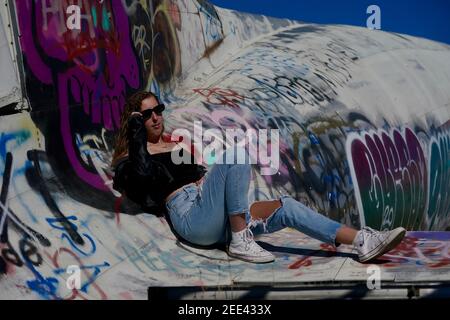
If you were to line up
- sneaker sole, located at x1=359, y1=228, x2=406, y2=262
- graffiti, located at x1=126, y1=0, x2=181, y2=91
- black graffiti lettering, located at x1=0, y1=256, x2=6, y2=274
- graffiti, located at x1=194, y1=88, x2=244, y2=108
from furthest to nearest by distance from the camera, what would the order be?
graffiti, located at x1=194, y1=88, x2=244, y2=108 < graffiti, located at x1=126, y1=0, x2=181, y2=91 < sneaker sole, located at x1=359, y1=228, x2=406, y2=262 < black graffiti lettering, located at x1=0, y1=256, x2=6, y2=274

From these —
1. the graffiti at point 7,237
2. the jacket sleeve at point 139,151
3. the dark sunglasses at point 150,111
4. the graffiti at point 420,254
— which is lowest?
the graffiti at point 420,254

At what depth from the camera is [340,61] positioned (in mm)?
8383

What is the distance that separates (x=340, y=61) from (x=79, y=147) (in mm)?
3753

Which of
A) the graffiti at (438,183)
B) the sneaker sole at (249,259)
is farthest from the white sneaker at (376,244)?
the graffiti at (438,183)

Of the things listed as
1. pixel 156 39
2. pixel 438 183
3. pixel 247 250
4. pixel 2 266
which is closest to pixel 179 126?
pixel 156 39

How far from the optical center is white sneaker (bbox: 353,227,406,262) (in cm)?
498

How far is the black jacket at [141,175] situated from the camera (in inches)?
203

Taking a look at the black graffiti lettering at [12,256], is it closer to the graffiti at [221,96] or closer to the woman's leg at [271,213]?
the woman's leg at [271,213]

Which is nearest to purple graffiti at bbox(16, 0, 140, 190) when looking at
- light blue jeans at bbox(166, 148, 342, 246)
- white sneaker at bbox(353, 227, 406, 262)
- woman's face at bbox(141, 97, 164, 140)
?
woman's face at bbox(141, 97, 164, 140)

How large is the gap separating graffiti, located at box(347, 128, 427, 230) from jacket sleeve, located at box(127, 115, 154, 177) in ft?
7.30

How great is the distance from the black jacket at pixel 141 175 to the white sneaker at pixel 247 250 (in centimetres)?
49

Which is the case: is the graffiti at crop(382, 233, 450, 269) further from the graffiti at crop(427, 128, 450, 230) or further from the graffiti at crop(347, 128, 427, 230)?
the graffiti at crop(427, 128, 450, 230)

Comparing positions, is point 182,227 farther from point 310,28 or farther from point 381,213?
point 310,28
